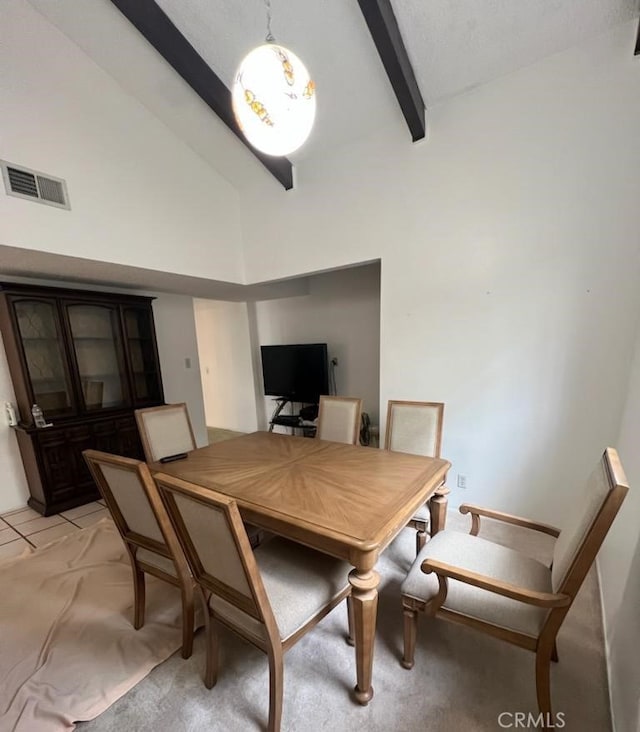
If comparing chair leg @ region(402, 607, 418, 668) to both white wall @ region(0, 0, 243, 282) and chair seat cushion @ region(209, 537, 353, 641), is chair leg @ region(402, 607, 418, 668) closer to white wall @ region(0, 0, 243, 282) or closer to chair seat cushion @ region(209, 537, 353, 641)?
chair seat cushion @ region(209, 537, 353, 641)

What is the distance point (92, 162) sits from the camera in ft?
7.59

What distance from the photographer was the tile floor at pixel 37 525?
236 centimetres

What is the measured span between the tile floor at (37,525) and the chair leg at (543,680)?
3089 mm

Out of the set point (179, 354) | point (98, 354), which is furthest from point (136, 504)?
point (179, 354)

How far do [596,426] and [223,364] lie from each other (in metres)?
4.89

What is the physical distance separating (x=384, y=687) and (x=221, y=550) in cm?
95

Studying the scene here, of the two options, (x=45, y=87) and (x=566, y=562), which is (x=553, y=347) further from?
(x=45, y=87)

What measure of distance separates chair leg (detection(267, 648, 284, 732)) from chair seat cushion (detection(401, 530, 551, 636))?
541mm

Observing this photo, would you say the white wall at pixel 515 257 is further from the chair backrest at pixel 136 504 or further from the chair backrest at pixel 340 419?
the chair backrest at pixel 136 504

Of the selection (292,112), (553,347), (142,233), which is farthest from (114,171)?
(553,347)

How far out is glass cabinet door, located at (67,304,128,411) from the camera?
2.99m

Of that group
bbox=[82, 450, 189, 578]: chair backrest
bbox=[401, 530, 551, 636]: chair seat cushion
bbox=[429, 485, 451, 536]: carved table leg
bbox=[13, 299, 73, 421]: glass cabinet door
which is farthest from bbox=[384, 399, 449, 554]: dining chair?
bbox=[13, 299, 73, 421]: glass cabinet door

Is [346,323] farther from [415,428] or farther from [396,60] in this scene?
[396,60]

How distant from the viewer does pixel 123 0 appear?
6.22 ft
